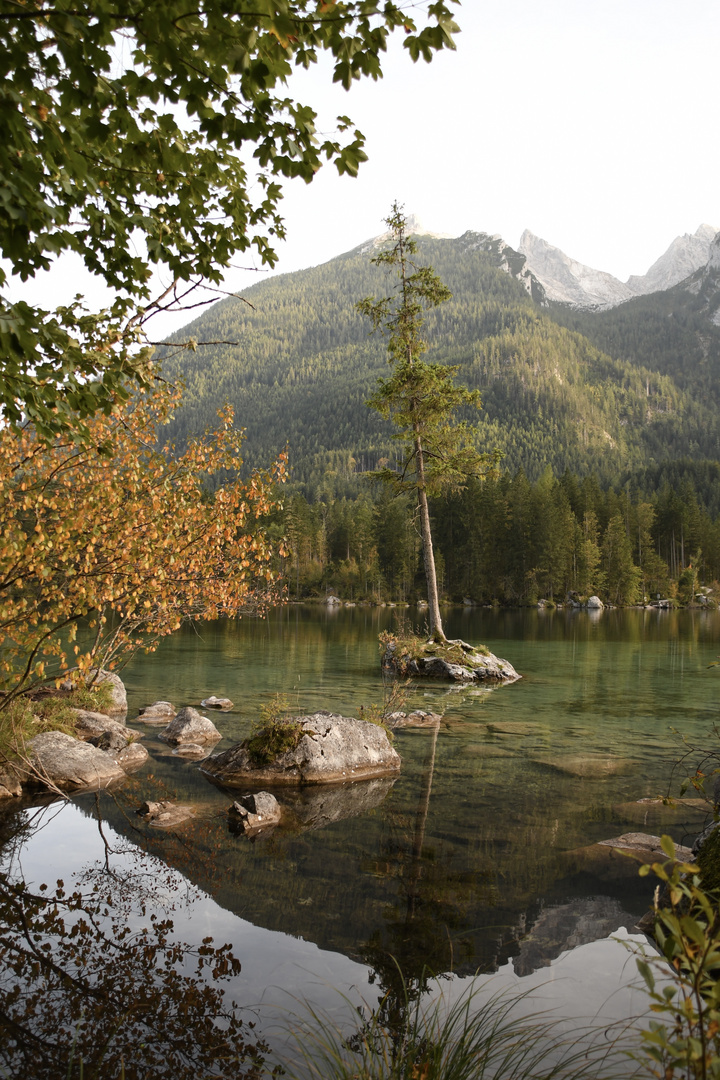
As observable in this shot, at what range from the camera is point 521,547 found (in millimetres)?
96000

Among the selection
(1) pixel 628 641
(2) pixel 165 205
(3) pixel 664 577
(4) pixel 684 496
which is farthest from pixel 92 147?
(4) pixel 684 496

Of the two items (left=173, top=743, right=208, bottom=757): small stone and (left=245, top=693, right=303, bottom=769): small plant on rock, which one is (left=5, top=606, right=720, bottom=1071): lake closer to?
(left=173, top=743, right=208, bottom=757): small stone

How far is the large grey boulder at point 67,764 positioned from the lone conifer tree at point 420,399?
55.4ft

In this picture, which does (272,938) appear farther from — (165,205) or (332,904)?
(165,205)

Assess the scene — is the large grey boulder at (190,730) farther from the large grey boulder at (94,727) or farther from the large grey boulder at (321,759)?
the large grey boulder at (321,759)

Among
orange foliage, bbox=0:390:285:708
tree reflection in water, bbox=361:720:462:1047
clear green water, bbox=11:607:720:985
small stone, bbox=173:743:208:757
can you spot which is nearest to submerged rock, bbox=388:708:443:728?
clear green water, bbox=11:607:720:985

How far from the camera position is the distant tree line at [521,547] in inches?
3755

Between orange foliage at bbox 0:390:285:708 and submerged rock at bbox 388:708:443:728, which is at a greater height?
orange foliage at bbox 0:390:285:708

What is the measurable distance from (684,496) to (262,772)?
386ft

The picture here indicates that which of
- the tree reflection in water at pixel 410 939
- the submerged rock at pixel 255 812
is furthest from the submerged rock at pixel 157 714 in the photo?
the tree reflection in water at pixel 410 939

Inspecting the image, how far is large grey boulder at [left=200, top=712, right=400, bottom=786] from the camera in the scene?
11.4m

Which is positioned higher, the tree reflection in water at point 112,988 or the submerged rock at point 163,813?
the tree reflection in water at point 112,988

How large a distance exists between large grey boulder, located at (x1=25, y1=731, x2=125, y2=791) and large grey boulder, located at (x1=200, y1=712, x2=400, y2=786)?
1.73 m

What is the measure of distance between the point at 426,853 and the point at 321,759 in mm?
3738
